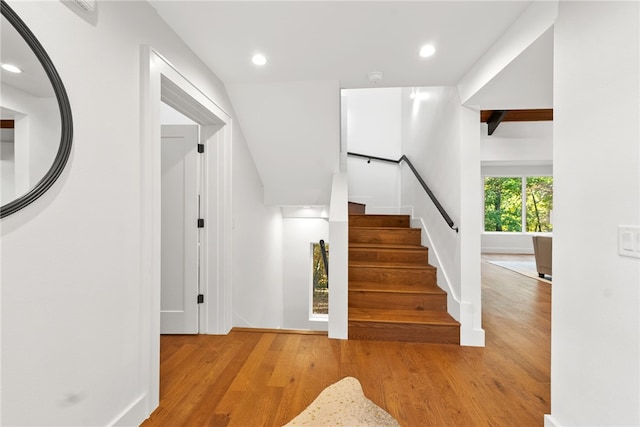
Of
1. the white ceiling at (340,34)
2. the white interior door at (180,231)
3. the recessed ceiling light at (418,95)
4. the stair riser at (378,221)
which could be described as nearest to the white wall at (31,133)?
the white ceiling at (340,34)

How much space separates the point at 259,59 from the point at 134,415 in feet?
7.65

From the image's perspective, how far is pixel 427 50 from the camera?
76.4 inches

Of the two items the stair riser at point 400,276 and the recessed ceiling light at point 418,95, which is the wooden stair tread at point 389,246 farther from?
the recessed ceiling light at point 418,95

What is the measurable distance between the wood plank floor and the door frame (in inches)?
10.0

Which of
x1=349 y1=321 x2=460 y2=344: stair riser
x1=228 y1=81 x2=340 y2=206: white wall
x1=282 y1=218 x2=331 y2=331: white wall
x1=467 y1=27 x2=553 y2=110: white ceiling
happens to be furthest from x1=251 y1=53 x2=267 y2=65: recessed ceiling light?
→ x1=282 y1=218 x2=331 y2=331: white wall

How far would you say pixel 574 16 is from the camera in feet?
4.04

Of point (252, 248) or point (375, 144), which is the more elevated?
point (375, 144)

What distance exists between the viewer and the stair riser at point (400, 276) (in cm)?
287

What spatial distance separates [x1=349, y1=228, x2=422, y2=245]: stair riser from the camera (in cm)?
352

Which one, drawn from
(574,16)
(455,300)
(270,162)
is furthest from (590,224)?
(270,162)

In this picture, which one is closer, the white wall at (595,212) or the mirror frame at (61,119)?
the mirror frame at (61,119)

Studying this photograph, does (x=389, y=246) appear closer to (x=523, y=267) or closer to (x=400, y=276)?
(x=400, y=276)

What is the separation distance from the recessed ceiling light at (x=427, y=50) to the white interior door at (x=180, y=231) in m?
1.94

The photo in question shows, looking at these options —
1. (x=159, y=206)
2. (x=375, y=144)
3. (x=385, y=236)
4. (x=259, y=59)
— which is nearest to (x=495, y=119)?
(x=375, y=144)
